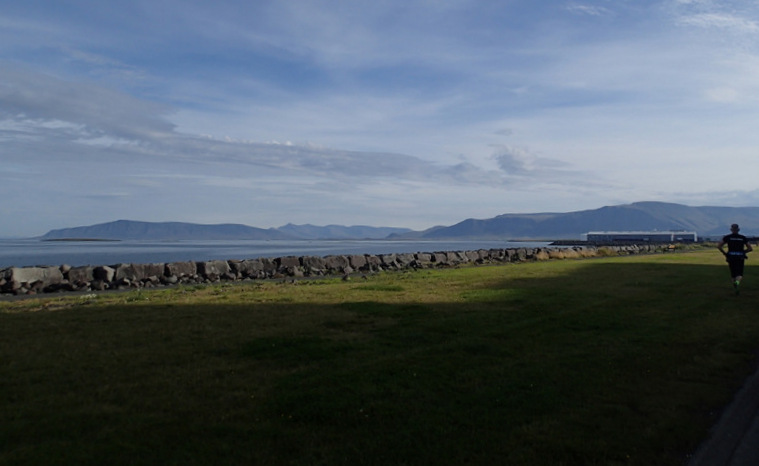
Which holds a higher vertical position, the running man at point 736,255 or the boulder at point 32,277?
the running man at point 736,255

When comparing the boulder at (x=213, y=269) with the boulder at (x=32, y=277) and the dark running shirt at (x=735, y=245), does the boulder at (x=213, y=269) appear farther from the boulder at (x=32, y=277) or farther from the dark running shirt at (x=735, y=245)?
the dark running shirt at (x=735, y=245)

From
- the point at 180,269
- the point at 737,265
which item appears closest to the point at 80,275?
the point at 180,269

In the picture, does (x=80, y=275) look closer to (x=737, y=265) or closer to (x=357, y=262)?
(x=357, y=262)

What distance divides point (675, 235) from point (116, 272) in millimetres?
152747

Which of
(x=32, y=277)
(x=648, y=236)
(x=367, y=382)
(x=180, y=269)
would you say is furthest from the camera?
(x=648, y=236)

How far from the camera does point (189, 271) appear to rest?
73.7 feet

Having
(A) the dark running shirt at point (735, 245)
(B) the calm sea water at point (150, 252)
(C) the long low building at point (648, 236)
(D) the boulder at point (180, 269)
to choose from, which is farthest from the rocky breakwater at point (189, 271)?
(C) the long low building at point (648, 236)

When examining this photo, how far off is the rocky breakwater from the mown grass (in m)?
5.93

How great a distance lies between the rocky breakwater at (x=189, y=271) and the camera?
18156 mm

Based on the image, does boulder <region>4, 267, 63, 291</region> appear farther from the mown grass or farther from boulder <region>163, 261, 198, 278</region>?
the mown grass

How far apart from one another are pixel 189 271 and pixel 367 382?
57.1 ft

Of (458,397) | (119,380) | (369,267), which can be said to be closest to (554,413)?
(458,397)

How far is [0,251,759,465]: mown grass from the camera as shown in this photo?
15.8ft

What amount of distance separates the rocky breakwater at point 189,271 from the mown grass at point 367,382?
5.93 metres
